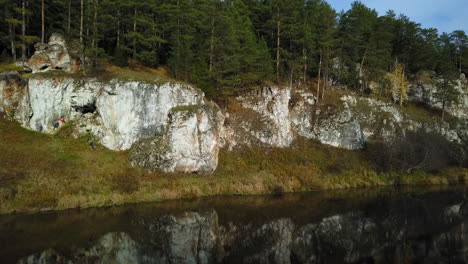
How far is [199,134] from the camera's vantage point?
31672 mm

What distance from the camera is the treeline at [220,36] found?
1431 inches

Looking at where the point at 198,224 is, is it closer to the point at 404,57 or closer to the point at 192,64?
the point at 192,64

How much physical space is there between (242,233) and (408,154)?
3038cm

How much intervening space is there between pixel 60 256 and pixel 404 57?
Result: 64195 mm

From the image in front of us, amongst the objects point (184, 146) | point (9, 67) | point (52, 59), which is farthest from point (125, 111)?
point (9, 67)

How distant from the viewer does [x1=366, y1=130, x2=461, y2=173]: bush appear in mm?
40438

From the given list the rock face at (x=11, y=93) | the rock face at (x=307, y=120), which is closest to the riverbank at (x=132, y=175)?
the rock face at (x=11, y=93)

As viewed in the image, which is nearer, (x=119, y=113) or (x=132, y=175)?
(x=132, y=175)

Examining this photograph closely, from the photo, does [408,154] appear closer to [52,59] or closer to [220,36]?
[220,36]

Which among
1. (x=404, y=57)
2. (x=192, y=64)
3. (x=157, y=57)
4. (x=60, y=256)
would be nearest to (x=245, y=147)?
(x=192, y=64)

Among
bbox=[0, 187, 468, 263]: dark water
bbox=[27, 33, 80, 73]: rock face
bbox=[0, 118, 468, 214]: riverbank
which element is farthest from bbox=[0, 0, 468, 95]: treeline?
bbox=[0, 187, 468, 263]: dark water

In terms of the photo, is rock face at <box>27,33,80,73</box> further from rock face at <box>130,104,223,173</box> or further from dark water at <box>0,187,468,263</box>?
dark water at <box>0,187,468,263</box>

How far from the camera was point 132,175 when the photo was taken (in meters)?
27.3

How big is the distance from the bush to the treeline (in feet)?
42.6
